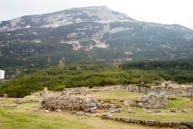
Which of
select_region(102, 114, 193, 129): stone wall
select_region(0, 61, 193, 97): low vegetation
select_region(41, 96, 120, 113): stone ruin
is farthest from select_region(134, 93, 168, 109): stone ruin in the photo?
select_region(0, 61, 193, 97): low vegetation

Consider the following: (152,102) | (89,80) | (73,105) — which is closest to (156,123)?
(73,105)

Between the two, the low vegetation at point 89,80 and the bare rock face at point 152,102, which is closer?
the bare rock face at point 152,102

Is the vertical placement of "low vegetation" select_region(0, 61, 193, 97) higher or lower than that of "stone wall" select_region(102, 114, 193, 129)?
lower

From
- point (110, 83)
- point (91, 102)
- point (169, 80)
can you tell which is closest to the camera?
point (91, 102)

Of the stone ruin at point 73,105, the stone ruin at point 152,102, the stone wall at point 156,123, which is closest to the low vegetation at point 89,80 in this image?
the stone ruin at point 73,105

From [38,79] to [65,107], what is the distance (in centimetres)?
5851

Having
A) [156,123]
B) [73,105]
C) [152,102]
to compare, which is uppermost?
[156,123]

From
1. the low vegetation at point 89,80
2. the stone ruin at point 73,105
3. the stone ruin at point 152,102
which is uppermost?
the stone ruin at point 73,105

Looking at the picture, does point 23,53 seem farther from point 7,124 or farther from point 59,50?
point 7,124

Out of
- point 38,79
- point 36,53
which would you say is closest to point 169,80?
point 38,79

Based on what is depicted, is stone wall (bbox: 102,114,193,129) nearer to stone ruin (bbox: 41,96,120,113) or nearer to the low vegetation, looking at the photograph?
stone ruin (bbox: 41,96,120,113)

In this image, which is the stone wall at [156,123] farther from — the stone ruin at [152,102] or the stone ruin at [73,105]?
the stone ruin at [152,102]

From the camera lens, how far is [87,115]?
60.9 ft

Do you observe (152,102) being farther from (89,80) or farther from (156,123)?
(89,80)
